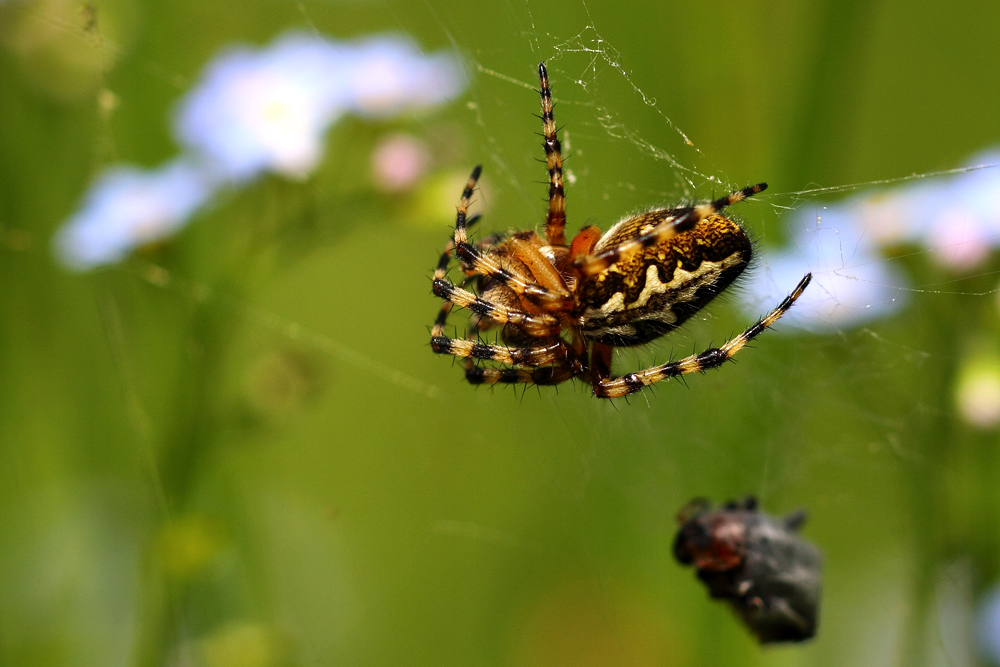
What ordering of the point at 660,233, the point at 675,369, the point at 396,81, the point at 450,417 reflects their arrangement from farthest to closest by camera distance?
1. the point at 450,417
2. the point at 396,81
3. the point at 675,369
4. the point at 660,233

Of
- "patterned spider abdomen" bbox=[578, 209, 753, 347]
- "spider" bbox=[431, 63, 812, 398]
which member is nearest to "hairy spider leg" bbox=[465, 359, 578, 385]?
"spider" bbox=[431, 63, 812, 398]

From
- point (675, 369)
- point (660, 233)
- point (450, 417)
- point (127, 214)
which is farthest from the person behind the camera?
point (450, 417)

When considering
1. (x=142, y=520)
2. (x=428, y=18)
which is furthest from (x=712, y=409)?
(x=428, y=18)

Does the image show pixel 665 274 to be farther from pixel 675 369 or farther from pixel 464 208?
pixel 464 208

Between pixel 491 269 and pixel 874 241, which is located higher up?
pixel 874 241

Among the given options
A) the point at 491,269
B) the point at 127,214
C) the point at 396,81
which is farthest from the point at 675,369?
the point at 127,214

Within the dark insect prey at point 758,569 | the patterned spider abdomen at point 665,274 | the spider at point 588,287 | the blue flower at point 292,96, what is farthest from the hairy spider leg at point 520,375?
the blue flower at point 292,96

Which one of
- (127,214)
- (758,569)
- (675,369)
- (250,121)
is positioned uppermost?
(250,121)

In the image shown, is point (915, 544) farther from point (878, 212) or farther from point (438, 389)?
point (438, 389)
